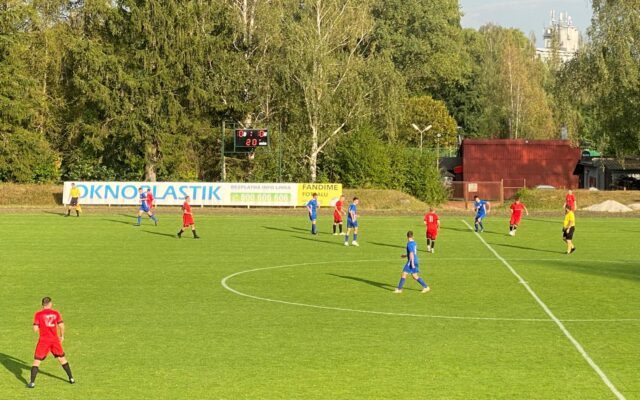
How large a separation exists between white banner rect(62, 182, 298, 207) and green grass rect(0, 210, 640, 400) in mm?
23193

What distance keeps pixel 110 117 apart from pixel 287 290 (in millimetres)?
48802

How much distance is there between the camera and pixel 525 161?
294 ft

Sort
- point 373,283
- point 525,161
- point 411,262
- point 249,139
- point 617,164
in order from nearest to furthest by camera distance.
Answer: point 411,262 < point 373,283 < point 249,139 < point 617,164 < point 525,161

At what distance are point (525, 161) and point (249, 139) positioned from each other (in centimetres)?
3472

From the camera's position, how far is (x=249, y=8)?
77.2 metres

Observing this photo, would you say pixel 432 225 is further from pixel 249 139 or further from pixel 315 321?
pixel 249 139

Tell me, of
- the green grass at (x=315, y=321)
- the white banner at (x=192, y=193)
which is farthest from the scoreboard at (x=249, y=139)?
the green grass at (x=315, y=321)

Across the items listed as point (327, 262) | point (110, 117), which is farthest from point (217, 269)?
point (110, 117)

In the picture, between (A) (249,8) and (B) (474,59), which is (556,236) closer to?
(A) (249,8)

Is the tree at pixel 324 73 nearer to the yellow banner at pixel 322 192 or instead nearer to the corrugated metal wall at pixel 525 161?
the yellow banner at pixel 322 192

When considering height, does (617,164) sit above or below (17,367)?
above

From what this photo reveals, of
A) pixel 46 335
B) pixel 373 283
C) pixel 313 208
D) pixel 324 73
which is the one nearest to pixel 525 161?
pixel 324 73

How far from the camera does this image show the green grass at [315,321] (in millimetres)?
14812

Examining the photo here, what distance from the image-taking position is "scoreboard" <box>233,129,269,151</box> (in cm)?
6550
